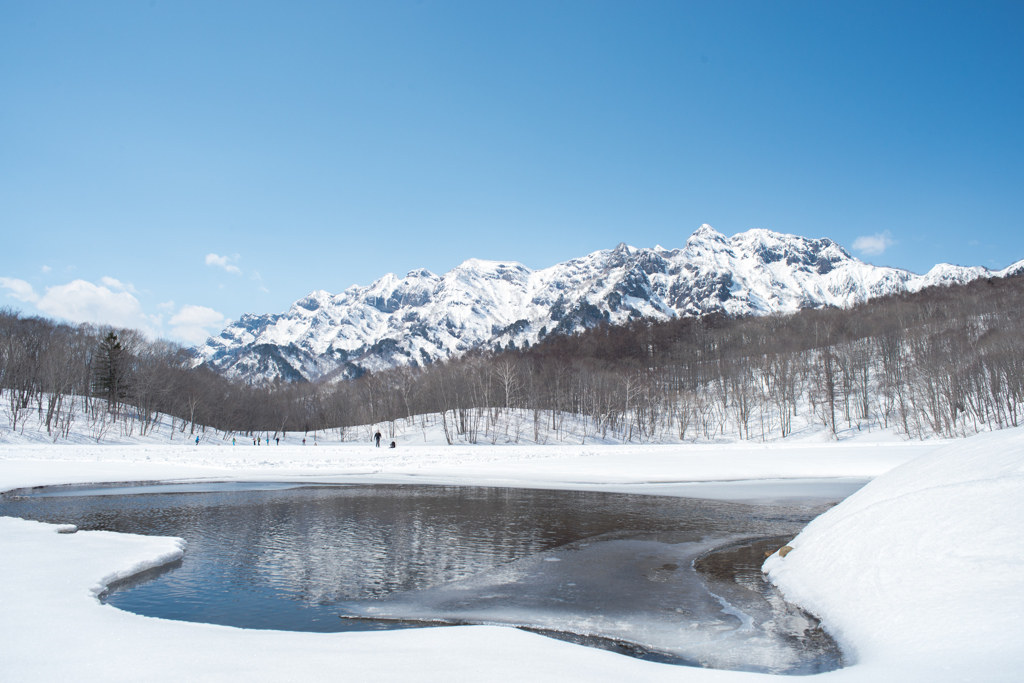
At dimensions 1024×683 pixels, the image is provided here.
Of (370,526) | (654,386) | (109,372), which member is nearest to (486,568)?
(370,526)

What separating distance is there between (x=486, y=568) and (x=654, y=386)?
95.3 m

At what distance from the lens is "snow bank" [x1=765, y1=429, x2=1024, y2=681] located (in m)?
5.92

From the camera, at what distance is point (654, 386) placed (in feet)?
339

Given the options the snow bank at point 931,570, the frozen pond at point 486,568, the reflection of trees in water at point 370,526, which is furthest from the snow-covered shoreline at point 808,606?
the reflection of trees in water at point 370,526

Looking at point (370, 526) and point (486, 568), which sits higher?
point (486, 568)

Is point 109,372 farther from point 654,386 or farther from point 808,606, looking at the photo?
point 808,606

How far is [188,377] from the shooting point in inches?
4008

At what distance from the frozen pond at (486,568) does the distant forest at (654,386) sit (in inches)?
2091

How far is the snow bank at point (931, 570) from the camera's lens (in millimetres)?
5918

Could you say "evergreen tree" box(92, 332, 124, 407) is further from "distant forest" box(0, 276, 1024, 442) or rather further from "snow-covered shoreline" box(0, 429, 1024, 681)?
"snow-covered shoreline" box(0, 429, 1024, 681)

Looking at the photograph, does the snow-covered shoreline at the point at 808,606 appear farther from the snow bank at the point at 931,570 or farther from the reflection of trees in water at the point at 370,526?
the reflection of trees in water at the point at 370,526

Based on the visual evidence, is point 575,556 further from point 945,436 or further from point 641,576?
point 945,436

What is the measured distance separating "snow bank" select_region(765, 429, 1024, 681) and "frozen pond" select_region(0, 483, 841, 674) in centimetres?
76

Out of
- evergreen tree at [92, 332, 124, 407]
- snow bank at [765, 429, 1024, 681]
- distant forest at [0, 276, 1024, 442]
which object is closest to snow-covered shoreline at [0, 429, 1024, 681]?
snow bank at [765, 429, 1024, 681]
